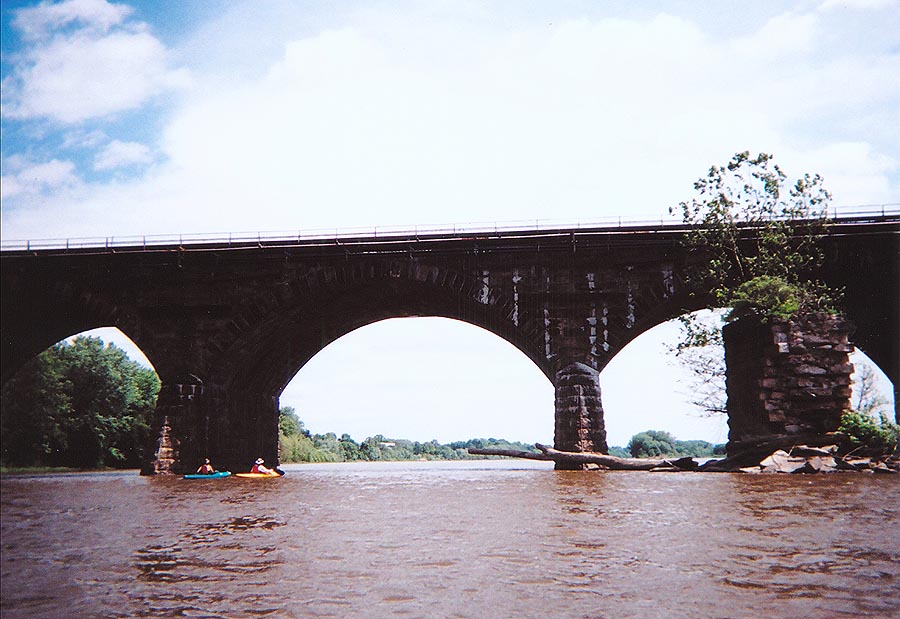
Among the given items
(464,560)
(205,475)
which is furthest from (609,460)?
(464,560)

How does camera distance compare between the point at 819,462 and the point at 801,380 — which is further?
the point at 801,380

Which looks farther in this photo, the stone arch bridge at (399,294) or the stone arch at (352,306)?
the stone arch at (352,306)

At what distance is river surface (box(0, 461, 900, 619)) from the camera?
5598 millimetres

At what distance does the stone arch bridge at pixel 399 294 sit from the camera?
101 feet

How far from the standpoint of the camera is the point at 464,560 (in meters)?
7.89

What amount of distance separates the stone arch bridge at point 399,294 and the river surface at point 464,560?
16.9m

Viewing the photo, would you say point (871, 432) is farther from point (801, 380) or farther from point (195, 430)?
point (195, 430)

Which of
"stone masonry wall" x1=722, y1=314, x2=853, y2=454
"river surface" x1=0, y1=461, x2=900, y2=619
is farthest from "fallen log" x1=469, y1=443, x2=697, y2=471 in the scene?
"river surface" x1=0, y1=461, x2=900, y2=619

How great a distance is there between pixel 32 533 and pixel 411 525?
6858 millimetres

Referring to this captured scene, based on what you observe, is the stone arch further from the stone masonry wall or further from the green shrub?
Result: the green shrub

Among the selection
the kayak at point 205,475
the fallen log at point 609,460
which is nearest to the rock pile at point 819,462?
the fallen log at point 609,460

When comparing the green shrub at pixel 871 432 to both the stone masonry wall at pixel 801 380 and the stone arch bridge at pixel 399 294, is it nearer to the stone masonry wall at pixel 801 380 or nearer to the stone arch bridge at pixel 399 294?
the stone masonry wall at pixel 801 380

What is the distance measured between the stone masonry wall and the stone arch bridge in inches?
246

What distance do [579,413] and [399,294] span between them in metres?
11.5
